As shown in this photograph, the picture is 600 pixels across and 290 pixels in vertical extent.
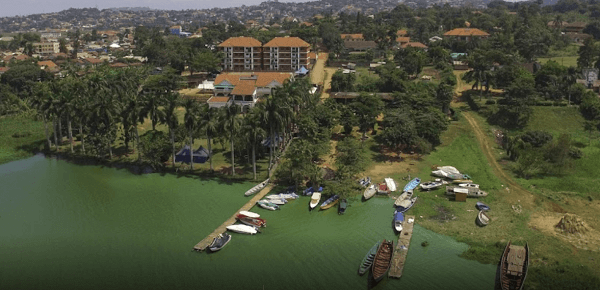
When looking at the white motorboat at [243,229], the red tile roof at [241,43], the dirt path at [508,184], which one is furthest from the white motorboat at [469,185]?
the red tile roof at [241,43]

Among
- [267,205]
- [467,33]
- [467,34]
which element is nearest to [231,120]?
[267,205]

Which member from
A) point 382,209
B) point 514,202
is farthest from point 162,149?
point 514,202

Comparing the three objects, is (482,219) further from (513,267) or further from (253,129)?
(253,129)

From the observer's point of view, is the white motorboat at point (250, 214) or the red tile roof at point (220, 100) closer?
the white motorboat at point (250, 214)

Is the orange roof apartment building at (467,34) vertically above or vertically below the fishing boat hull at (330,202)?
above

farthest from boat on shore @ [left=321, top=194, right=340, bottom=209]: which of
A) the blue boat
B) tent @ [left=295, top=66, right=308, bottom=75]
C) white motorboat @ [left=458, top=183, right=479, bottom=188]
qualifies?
tent @ [left=295, top=66, right=308, bottom=75]

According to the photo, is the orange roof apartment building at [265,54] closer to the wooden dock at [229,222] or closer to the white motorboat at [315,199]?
the wooden dock at [229,222]
